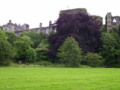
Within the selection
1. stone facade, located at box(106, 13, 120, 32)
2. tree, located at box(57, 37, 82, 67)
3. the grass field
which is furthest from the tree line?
the grass field

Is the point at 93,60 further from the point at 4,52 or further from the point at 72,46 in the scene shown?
the point at 4,52

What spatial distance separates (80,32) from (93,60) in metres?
8.28

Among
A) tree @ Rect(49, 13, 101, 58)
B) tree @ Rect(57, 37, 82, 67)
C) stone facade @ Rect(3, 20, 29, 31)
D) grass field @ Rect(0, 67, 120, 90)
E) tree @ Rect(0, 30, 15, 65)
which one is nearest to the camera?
grass field @ Rect(0, 67, 120, 90)

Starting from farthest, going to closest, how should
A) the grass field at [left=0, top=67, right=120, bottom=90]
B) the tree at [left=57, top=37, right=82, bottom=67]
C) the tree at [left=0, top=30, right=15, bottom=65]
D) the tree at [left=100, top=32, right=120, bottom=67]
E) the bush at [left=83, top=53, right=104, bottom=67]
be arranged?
the tree at [left=100, top=32, right=120, bottom=67], the bush at [left=83, top=53, right=104, bottom=67], the tree at [left=0, top=30, right=15, bottom=65], the tree at [left=57, top=37, right=82, bottom=67], the grass field at [left=0, top=67, right=120, bottom=90]

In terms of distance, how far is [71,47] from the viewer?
3781cm

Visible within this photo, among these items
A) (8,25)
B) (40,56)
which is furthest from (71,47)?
(8,25)

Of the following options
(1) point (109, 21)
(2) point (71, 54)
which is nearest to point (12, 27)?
(1) point (109, 21)

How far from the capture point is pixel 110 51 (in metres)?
41.2

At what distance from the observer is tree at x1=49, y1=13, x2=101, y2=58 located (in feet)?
144

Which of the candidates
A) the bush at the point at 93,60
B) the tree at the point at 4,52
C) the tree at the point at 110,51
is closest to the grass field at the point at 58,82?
the tree at the point at 4,52

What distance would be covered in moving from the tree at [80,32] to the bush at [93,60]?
131 inches

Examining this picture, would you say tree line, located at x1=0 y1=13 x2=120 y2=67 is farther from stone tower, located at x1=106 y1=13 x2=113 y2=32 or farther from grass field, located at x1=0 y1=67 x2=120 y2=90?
grass field, located at x1=0 y1=67 x2=120 y2=90

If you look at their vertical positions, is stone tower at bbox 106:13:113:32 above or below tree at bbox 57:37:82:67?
above

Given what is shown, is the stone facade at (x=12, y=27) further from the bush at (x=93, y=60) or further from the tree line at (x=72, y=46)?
the bush at (x=93, y=60)
